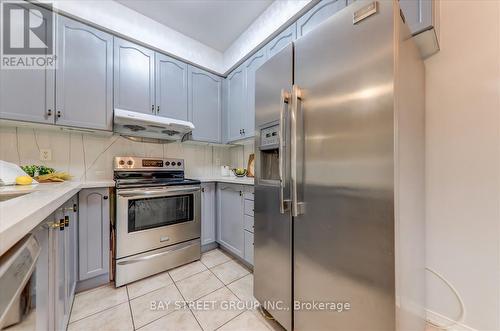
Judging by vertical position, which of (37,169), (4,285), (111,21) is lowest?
(4,285)

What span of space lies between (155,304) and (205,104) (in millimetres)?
2131

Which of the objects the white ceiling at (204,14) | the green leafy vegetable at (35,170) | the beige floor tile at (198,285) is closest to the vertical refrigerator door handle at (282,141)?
the beige floor tile at (198,285)

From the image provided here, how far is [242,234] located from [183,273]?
673 mm

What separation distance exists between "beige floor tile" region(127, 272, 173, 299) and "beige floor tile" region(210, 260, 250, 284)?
435 mm

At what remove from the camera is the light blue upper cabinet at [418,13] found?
990mm

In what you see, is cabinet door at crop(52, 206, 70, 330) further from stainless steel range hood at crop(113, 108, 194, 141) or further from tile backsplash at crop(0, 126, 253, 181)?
tile backsplash at crop(0, 126, 253, 181)

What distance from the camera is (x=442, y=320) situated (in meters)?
1.24

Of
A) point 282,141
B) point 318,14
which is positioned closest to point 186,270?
point 282,141

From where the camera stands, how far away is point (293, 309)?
1099mm

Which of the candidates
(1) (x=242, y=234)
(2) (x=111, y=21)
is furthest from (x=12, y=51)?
(1) (x=242, y=234)

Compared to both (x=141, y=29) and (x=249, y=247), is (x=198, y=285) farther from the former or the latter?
(x=141, y=29)

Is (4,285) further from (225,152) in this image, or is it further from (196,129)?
(225,152)

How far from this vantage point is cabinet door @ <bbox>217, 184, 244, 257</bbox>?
204 centimetres

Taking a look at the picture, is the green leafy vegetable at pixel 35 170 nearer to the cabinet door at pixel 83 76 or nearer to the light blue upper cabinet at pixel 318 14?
the cabinet door at pixel 83 76
